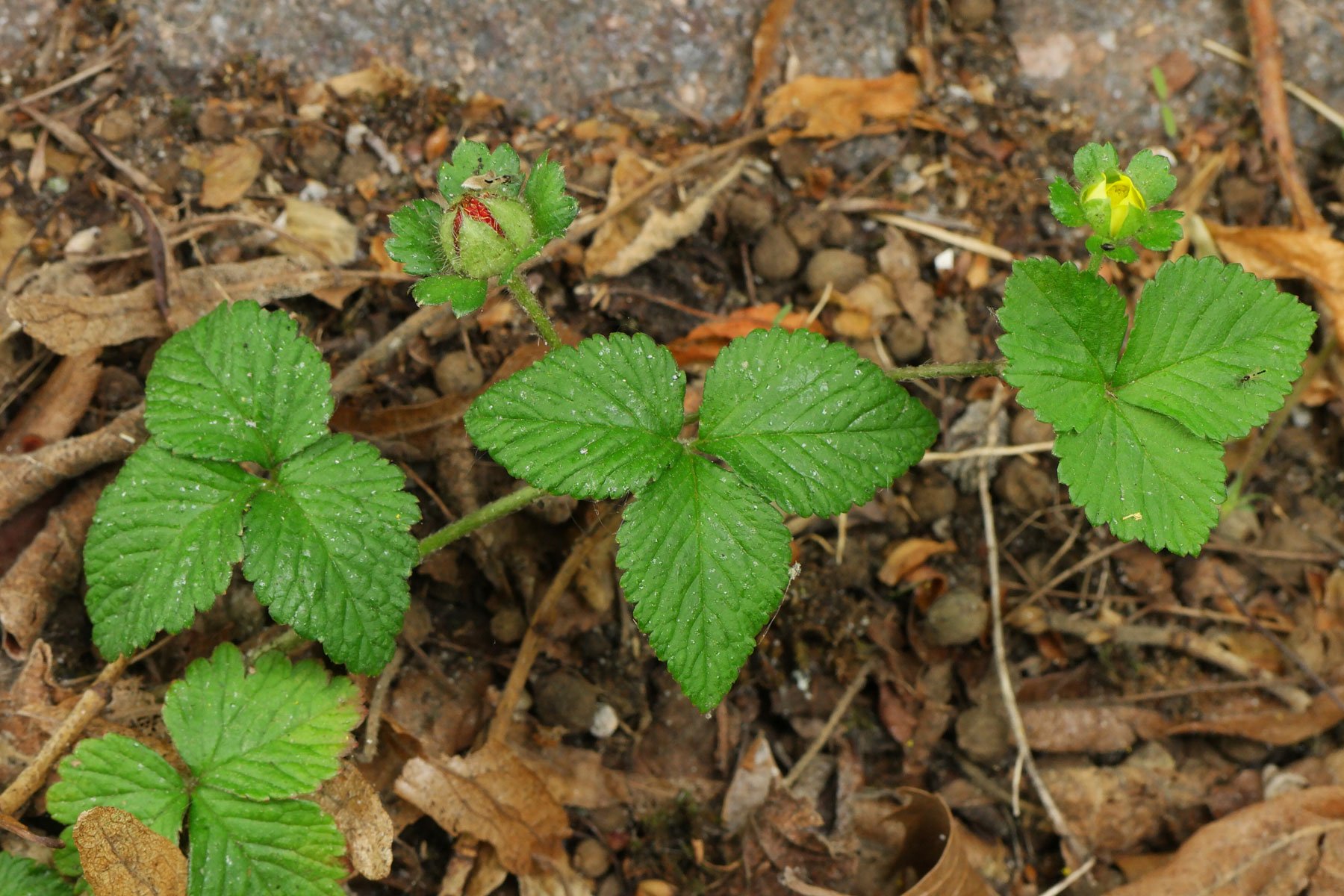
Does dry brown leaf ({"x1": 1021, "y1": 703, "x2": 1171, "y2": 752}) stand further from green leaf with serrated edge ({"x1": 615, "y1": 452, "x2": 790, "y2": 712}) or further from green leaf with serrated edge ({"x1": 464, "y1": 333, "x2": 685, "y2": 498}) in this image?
green leaf with serrated edge ({"x1": 464, "y1": 333, "x2": 685, "y2": 498})

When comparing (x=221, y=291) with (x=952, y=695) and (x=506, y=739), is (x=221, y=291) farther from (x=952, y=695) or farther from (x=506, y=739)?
(x=952, y=695)

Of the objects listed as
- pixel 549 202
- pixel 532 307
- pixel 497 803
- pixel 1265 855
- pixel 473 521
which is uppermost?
pixel 549 202

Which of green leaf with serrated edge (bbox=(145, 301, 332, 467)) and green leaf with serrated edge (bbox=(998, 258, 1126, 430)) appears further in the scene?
green leaf with serrated edge (bbox=(145, 301, 332, 467))

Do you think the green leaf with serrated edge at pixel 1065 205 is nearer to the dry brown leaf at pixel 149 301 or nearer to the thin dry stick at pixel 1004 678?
the thin dry stick at pixel 1004 678

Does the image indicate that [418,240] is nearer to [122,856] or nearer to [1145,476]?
[122,856]

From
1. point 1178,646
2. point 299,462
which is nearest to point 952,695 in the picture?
point 1178,646

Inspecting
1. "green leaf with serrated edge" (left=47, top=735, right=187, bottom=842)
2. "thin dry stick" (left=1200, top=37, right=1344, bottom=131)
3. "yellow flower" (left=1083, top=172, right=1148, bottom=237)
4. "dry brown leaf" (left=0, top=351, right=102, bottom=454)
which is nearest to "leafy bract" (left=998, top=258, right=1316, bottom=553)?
"yellow flower" (left=1083, top=172, right=1148, bottom=237)

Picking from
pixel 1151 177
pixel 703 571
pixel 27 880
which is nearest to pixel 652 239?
pixel 703 571
